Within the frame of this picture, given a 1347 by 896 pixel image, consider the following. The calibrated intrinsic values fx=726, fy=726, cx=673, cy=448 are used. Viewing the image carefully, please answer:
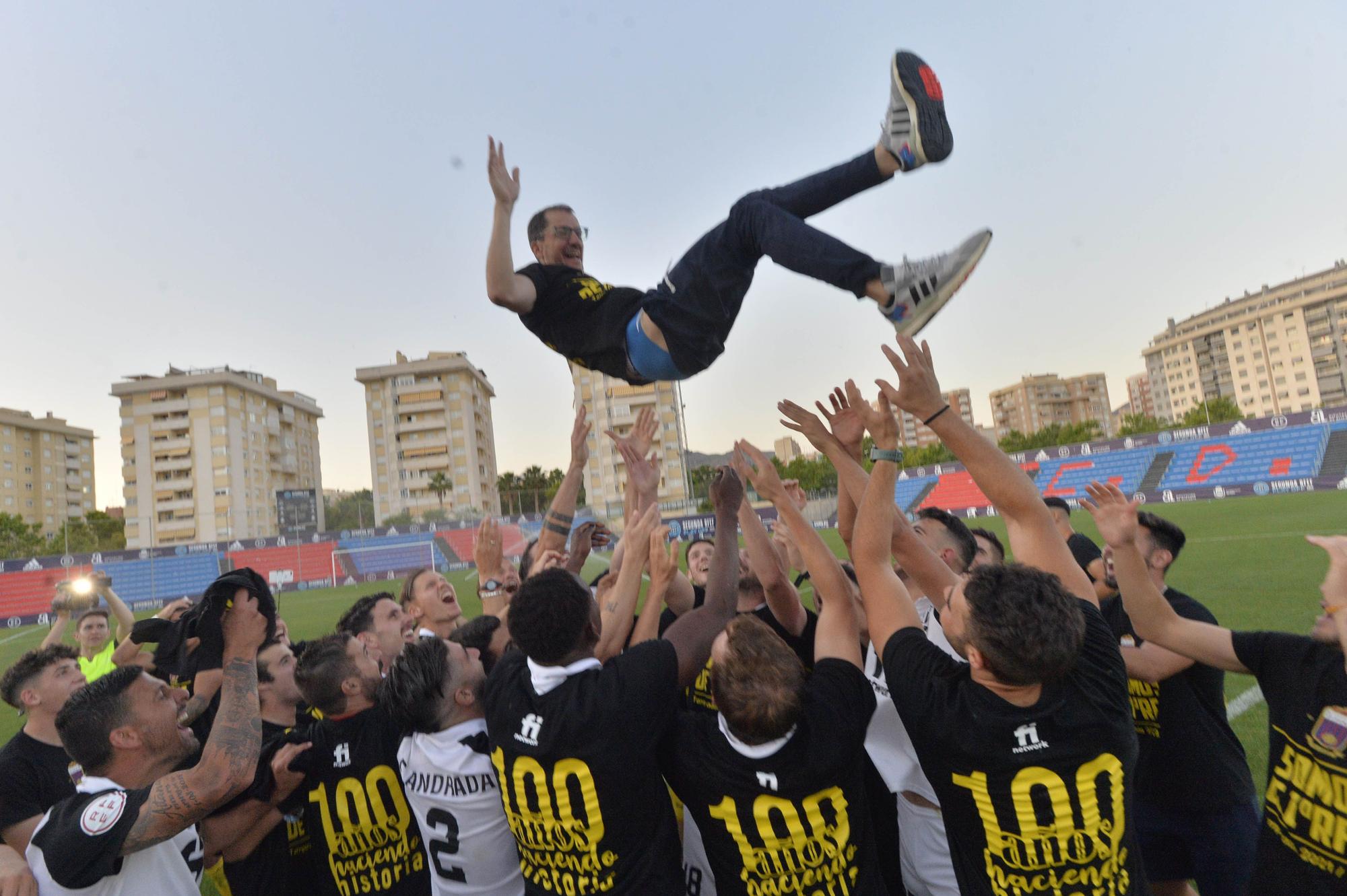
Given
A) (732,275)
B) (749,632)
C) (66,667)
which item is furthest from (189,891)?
(732,275)

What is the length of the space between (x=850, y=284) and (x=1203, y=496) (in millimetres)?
30337

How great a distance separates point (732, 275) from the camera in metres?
3.27

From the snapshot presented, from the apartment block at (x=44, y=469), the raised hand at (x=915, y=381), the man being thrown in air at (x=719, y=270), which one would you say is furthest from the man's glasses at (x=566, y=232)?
the apartment block at (x=44, y=469)

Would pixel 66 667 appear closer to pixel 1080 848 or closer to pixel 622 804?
pixel 622 804

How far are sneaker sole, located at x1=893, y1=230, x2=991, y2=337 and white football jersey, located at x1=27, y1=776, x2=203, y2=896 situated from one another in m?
3.04

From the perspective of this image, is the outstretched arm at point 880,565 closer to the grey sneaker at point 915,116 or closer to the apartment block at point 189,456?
the grey sneaker at point 915,116

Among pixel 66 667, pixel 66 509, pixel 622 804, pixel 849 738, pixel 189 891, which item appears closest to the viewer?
pixel 849 738

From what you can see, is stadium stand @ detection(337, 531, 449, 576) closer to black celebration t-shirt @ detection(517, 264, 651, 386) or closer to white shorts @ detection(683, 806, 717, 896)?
black celebration t-shirt @ detection(517, 264, 651, 386)

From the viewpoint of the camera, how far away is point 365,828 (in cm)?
284

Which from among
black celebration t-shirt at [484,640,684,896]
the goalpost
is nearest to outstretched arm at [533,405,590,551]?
black celebration t-shirt at [484,640,684,896]

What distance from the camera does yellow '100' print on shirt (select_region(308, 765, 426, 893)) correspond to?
282cm

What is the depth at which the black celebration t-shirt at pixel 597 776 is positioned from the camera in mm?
2295

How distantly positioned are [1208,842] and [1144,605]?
1.10m

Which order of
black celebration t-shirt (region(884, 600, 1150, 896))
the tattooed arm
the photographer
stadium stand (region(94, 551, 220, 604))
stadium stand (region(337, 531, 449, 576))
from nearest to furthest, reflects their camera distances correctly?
1. black celebration t-shirt (region(884, 600, 1150, 896))
2. the tattooed arm
3. the photographer
4. stadium stand (region(94, 551, 220, 604))
5. stadium stand (region(337, 531, 449, 576))
